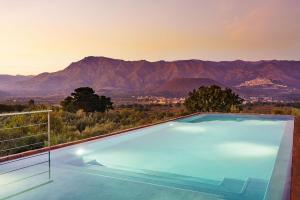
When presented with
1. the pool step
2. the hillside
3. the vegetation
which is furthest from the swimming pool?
the hillside

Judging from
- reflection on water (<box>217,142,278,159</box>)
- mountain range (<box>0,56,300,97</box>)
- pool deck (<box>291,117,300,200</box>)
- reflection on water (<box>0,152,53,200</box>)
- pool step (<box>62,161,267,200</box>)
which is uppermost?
mountain range (<box>0,56,300,97</box>)

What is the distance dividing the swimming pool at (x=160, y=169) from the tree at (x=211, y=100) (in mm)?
5887

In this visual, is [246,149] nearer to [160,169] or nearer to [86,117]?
[160,169]

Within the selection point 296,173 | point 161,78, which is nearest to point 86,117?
point 296,173

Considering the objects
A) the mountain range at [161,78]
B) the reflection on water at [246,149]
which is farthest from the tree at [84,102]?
the mountain range at [161,78]

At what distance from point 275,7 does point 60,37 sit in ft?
36.0

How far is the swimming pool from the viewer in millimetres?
3118

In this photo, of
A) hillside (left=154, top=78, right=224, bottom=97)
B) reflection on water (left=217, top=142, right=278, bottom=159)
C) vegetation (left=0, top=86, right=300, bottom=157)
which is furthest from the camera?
hillside (left=154, top=78, right=224, bottom=97)

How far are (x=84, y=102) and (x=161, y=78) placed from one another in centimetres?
4481

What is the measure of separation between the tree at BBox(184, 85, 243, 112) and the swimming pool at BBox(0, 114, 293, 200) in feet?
19.3

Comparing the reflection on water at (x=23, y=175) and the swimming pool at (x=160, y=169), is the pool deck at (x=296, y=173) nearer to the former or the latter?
the swimming pool at (x=160, y=169)

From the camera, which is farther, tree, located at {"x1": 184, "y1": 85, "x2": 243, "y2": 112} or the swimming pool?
tree, located at {"x1": 184, "y1": 85, "x2": 243, "y2": 112}

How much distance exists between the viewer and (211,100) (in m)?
13.8

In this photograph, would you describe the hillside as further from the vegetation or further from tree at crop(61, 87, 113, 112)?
the vegetation
